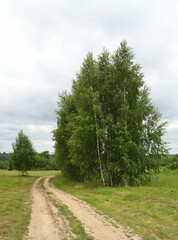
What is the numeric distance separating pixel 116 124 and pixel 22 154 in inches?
1327

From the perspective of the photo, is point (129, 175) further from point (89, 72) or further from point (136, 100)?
point (89, 72)

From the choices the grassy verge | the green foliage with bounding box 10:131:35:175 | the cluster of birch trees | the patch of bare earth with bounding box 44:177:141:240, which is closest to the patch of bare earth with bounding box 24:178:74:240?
the patch of bare earth with bounding box 44:177:141:240

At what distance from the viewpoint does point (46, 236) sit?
22.6ft

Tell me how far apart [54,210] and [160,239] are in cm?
668

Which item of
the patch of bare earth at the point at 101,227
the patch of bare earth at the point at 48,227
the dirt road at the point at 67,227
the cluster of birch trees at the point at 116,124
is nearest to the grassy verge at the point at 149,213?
the patch of bare earth at the point at 101,227

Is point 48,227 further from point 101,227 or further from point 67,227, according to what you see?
point 101,227

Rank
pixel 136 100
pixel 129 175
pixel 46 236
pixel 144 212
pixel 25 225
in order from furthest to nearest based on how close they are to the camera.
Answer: pixel 136 100, pixel 129 175, pixel 144 212, pixel 25 225, pixel 46 236

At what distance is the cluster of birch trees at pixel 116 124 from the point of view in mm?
20312

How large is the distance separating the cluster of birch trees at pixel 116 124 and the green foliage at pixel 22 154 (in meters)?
28.3

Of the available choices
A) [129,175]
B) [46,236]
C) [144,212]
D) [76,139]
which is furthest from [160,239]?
[76,139]

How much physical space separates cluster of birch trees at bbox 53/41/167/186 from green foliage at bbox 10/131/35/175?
1116 inches

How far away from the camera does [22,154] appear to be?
4578 cm

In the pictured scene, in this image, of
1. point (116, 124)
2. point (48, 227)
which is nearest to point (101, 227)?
point (48, 227)

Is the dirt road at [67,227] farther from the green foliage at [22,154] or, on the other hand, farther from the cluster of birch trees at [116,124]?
the green foliage at [22,154]
